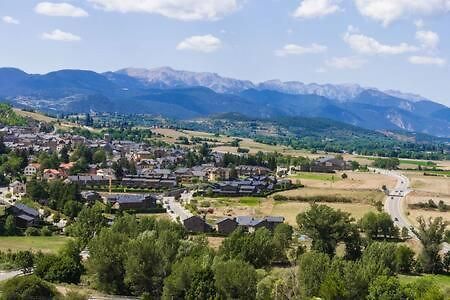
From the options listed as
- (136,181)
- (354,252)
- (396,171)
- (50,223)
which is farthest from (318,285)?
(396,171)

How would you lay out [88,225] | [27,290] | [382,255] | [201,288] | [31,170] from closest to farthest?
[27,290], [201,288], [382,255], [88,225], [31,170]

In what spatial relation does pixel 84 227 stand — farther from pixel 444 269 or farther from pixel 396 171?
pixel 396 171

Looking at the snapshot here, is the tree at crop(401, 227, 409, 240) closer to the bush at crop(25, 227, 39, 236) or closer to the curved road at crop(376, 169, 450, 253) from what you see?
the curved road at crop(376, 169, 450, 253)

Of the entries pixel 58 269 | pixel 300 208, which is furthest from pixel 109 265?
pixel 300 208

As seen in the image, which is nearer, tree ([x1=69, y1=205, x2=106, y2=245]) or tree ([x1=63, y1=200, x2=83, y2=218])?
tree ([x1=69, y1=205, x2=106, y2=245])

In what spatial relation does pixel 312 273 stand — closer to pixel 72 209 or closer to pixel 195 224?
pixel 195 224

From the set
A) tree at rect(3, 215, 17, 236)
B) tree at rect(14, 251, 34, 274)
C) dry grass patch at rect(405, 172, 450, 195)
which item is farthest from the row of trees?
dry grass patch at rect(405, 172, 450, 195)
